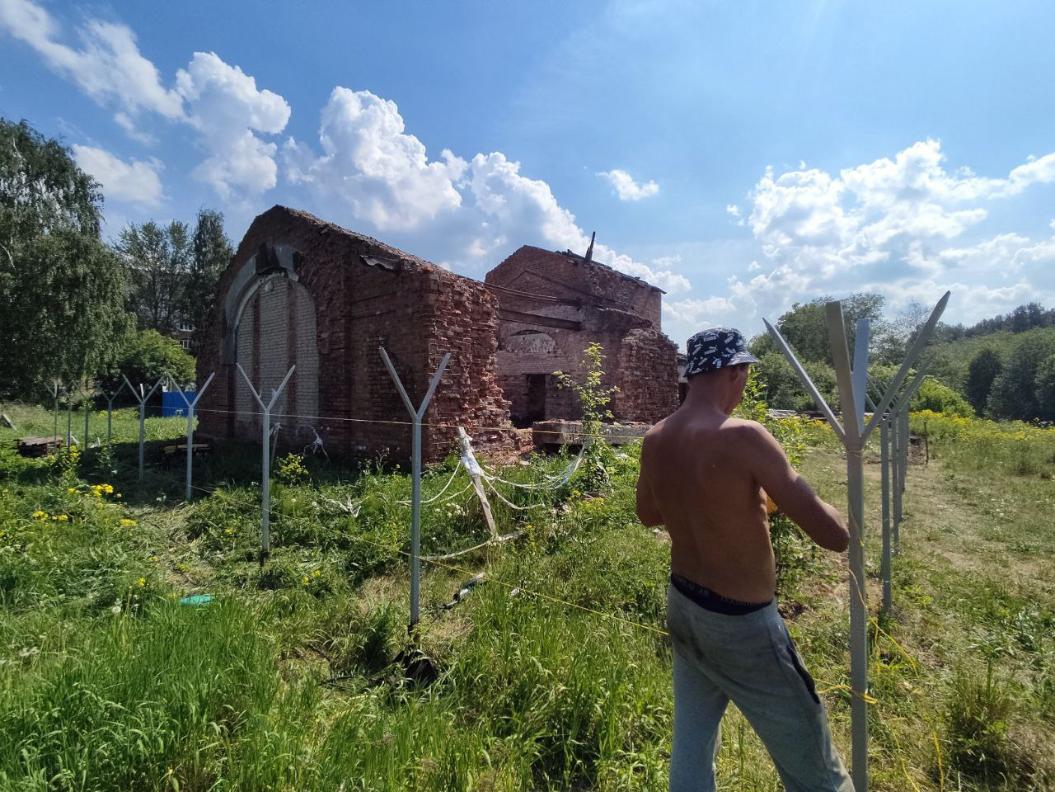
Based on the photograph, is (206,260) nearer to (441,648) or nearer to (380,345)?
(380,345)

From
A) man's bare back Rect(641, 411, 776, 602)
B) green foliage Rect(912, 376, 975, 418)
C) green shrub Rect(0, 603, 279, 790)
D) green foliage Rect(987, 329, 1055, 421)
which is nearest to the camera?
man's bare back Rect(641, 411, 776, 602)

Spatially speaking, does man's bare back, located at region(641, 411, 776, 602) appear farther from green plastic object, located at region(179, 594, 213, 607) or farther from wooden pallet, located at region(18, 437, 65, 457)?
wooden pallet, located at region(18, 437, 65, 457)

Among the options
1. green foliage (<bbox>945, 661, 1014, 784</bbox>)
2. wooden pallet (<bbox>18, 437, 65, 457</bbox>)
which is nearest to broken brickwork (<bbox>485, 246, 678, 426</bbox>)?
green foliage (<bbox>945, 661, 1014, 784</bbox>)

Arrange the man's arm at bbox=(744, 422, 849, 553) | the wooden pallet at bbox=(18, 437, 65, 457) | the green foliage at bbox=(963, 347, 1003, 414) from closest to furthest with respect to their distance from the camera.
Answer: the man's arm at bbox=(744, 422, 849, 553) < the wooden pallet at bbox=(18, 437, 65, 457) < the green foliage at bbox=(963, 347, 1003, 414)

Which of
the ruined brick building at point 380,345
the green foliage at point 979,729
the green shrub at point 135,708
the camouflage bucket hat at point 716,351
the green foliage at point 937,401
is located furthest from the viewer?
the green foliage at point 937,401

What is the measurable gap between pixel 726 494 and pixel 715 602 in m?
0.38

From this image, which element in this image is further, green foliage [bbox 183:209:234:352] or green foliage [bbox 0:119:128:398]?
green foliage [bbox 183:209:234:352]

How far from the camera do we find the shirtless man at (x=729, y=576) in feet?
5.41

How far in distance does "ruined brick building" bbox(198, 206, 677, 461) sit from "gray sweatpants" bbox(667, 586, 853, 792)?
496cm

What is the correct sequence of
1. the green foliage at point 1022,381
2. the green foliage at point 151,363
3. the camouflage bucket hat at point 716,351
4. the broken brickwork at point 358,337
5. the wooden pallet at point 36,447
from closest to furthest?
1. the camouflage bucket hat at point 716,351
2. the broken brickwork at point 358,337
3. the wooden pallet at point 36,447
4. the green foliage at point 151,363
5. the green foliage at point 1022,381

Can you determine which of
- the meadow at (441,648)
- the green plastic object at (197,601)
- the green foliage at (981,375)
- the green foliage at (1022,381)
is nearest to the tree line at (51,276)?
the meadow at (441,648)

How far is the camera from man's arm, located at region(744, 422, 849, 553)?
158 cm

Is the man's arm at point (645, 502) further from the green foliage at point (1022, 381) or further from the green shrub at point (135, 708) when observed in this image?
the green foliage at point (1022, 381)

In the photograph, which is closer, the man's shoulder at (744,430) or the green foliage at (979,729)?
the man's shoulder at (744,430)
